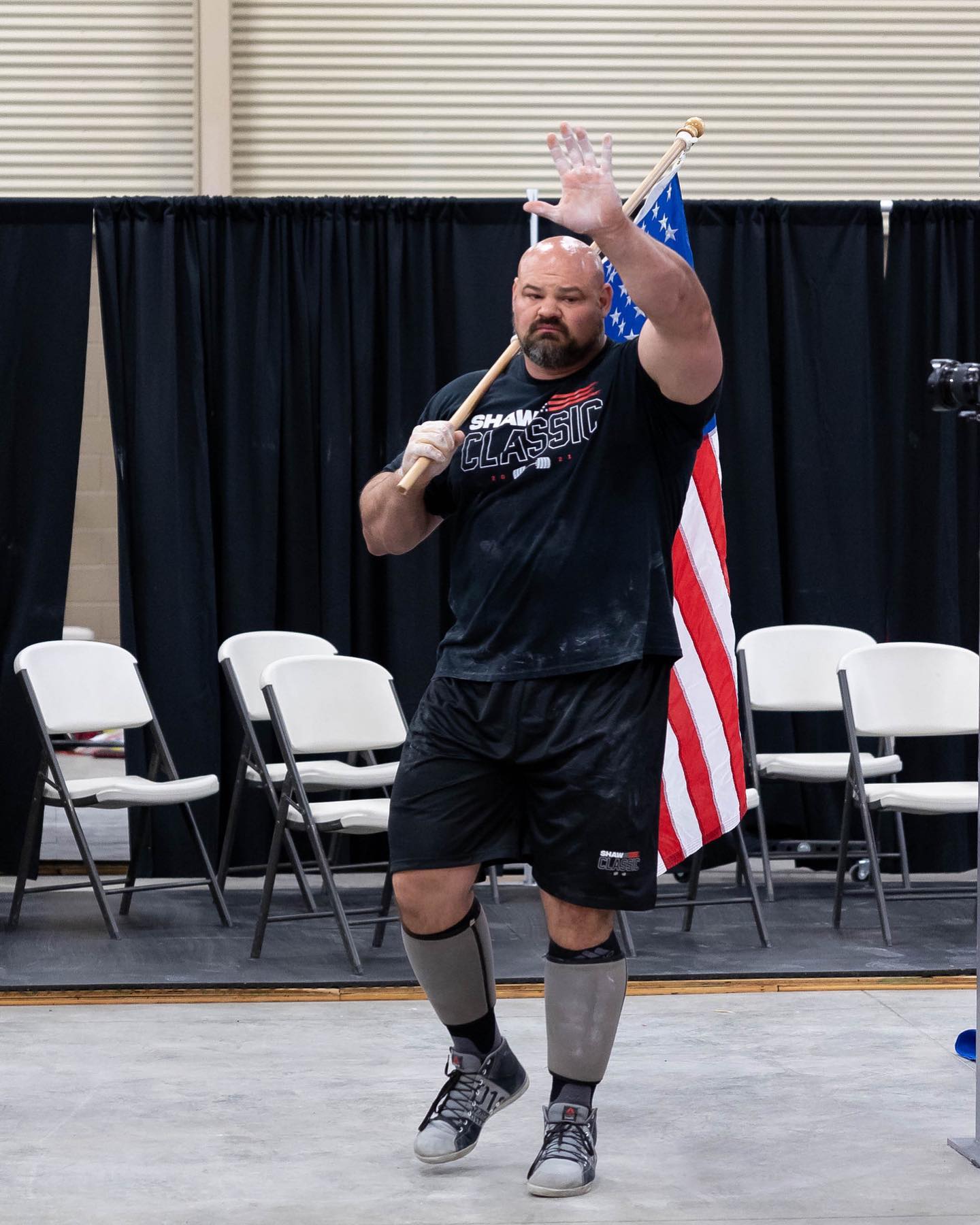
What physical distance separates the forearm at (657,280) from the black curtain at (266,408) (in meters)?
3.36

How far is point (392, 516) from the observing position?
2.66 metres

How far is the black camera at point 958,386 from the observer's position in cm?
260

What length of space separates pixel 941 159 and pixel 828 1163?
487 cm

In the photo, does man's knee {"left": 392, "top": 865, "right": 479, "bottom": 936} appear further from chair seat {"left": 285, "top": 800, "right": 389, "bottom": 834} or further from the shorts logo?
chair seat {"left": 285, "top": 800, "right": 389, "bottom": 834}

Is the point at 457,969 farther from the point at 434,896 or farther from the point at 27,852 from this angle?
the point at 27,852

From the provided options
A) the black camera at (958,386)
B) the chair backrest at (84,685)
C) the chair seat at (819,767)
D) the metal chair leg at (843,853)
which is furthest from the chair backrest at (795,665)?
the black camera at (958,386)

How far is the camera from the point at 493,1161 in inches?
108

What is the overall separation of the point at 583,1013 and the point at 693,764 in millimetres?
1095

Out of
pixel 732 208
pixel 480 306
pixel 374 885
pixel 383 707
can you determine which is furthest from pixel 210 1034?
pixel 732 208

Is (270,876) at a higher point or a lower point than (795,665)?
lower

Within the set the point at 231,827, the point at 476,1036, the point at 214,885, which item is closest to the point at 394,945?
the point at 214,885

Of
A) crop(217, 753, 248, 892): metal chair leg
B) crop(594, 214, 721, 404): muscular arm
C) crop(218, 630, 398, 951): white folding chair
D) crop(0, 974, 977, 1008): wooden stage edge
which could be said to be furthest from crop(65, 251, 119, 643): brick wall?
crop(594, 214, 721, 404): muscular arm

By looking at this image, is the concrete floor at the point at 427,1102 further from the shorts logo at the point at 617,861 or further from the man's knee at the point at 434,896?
the shorts logo at the point at 617,861

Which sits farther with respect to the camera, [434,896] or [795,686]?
[795,686]
